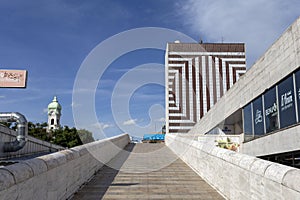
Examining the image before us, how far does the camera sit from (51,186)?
5273mm

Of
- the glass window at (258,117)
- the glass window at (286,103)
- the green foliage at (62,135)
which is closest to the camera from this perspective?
the glass window at (286,103)

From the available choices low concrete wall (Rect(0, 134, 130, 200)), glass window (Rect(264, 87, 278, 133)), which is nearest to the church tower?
glass window (Rect(264, 87, 278, 133))

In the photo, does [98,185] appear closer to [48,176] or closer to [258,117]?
[48,176]

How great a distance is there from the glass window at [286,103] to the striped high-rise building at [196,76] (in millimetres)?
84226

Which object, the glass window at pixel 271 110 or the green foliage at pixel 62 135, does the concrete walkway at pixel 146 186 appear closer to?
the glass window at pixel 271 110

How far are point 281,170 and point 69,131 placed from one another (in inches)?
2417

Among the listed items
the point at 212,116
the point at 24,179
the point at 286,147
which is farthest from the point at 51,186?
the point at 212,116

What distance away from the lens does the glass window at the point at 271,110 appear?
16414mm

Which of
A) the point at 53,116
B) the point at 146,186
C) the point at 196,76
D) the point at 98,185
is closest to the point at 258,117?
the point at 146,186

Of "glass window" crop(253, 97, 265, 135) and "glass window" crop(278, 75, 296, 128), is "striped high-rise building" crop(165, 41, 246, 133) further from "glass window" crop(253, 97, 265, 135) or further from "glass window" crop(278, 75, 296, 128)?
"glass window" crop(278, 75, 296, 128)

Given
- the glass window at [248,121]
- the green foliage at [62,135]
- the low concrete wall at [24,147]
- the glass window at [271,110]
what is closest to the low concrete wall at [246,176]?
the glass window at [271,110]

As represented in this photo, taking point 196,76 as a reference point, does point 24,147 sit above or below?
below

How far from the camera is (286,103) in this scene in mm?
14898

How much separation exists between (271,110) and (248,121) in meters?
5.08
